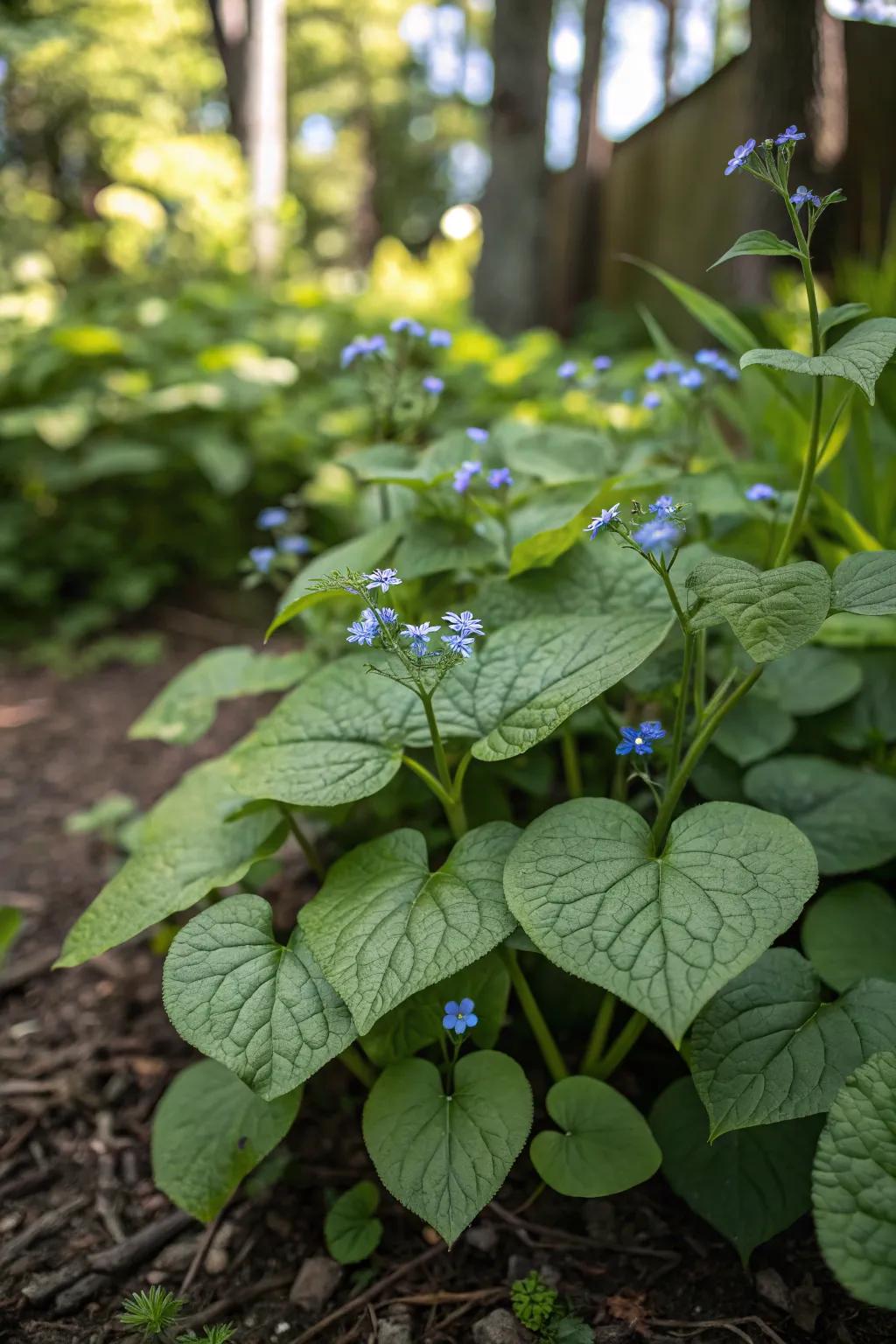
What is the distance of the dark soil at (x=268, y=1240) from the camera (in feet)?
3.64

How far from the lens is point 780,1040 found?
3.42 ft

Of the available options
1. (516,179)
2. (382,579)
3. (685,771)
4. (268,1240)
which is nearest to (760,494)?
(685,771)

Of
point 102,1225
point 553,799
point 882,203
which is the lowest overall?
point 102,1225

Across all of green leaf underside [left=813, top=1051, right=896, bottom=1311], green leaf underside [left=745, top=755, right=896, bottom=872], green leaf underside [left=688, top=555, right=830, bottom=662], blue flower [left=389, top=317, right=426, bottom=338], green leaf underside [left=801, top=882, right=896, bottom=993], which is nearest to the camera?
green leaf underside [left=813, top=1051, right=896, bottom=1311]

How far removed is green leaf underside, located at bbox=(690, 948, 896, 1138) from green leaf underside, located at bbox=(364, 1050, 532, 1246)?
8.9 inches

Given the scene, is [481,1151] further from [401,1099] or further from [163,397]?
[163,397]

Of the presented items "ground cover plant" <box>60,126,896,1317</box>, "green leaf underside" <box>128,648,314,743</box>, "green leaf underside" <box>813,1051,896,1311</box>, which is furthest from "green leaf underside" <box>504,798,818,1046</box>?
"green leaf underside" <box>128,648,314,743</box>

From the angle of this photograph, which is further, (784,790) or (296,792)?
(784,790)

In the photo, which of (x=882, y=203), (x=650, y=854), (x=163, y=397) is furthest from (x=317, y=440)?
(x=650, y=854)

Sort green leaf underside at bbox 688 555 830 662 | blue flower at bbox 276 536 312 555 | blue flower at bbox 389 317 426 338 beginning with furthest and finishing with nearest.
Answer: blue flower at bbox 276 536 312 555 → blue flower at bbox 389 317 426 338 → green leaf underside at bbox 688 555 830 662

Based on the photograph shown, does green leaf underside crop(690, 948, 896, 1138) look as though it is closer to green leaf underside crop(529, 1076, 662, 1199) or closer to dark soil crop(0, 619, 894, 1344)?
green leaf underside crop(529, 1076, 662, 1199)

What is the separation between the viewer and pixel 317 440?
11.8ft

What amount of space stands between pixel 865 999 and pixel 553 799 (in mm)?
662

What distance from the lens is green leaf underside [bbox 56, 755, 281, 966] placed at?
1239 mm
